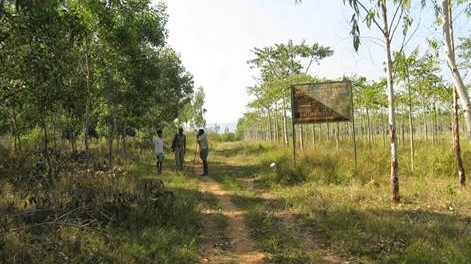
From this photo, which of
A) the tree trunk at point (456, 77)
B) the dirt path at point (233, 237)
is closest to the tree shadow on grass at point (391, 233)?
the dirt path at point (233, 237)

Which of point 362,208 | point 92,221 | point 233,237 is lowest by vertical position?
point 233,237

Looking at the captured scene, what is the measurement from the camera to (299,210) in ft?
30.2

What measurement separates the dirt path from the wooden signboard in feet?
14.2

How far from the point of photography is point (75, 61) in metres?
10.2

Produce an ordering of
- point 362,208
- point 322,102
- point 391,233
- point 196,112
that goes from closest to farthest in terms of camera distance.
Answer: point 391,233 → point 362,208 → point 322,102 → point 196,112

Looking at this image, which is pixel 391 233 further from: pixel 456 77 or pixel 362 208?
pixel 456 77

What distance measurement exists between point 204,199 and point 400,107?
19.1 m

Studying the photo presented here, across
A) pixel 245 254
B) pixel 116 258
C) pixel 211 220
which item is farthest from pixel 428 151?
pixel 116 258

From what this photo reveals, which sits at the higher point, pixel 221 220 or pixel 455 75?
pixel 455 75

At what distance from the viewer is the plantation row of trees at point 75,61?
6.75m

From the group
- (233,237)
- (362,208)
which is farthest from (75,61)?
(362,208)

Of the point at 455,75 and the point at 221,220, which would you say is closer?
the point at 455,75

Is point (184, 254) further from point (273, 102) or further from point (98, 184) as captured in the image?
point (273, 102)

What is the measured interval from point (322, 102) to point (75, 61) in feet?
25.0
